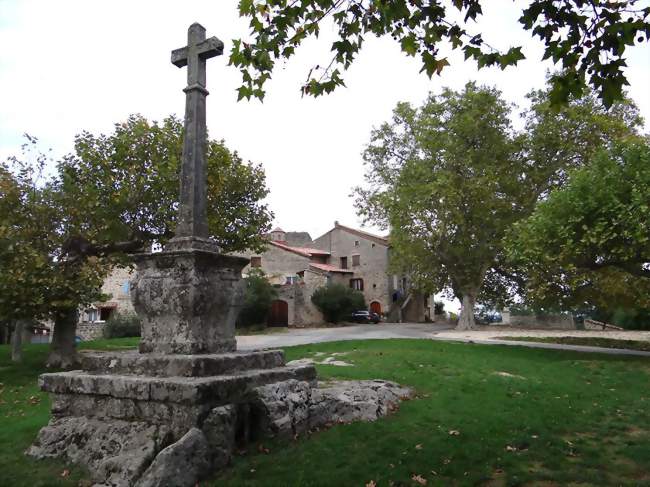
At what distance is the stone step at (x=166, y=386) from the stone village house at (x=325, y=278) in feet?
103

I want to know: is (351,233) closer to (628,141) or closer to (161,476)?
(628,141)

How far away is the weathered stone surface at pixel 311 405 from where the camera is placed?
6.22 m

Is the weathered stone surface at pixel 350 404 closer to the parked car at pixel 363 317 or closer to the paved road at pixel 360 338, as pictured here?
the paved road at pixel 360 338

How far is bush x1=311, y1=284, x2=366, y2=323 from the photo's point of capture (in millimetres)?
37938

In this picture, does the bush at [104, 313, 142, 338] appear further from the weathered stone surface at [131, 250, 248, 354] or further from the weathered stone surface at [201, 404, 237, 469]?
the weathered stone surface at [201, 404, 237, 469]

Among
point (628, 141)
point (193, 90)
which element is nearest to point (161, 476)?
point (193, 90)

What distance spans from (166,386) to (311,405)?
80.9 inches

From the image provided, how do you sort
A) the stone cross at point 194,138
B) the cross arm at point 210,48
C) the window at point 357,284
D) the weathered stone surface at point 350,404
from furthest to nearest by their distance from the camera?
the window at point 357,284 → the cross arm at point 210,48 → the stone cross at point 194,138 → the weathered stone surface at point 350,404

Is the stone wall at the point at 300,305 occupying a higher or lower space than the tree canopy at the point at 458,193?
lower

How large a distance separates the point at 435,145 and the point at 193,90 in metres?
22.7

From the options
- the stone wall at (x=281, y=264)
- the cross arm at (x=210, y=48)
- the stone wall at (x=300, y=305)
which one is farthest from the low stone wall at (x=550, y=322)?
the cross arm at (x=210, y=48)

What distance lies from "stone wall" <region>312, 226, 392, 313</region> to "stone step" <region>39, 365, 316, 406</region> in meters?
38.1

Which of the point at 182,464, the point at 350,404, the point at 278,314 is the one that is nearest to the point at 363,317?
the point at 278,314

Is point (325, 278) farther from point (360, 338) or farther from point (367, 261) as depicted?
point (360, 338)
